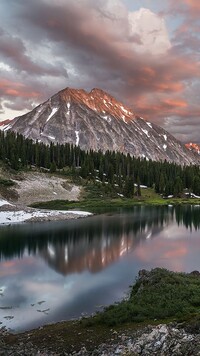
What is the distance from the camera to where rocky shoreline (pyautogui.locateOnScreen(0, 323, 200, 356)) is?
16.6m

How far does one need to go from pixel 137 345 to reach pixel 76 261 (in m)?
33.1

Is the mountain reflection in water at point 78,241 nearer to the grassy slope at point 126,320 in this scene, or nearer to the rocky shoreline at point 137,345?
the grassy slope at point 126,320

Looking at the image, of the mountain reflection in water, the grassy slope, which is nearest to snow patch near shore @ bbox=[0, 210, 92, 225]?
the mountain reflection in water

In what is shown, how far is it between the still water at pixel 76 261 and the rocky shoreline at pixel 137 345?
614 cm

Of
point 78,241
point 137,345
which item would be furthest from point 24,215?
point 137,345

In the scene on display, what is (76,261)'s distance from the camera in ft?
165

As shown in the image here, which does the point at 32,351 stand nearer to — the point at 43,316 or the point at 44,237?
the point at 43,316

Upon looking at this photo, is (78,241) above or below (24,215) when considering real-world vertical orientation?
below

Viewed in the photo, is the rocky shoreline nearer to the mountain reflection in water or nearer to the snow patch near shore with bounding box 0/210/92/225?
the mountain reflection in water

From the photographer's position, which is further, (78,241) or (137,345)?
(78,241)

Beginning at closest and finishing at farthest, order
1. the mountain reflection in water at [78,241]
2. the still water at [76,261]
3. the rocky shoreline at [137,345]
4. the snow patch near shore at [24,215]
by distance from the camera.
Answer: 1. the rocky shoreline at [137,345]
2. the still water at [76,261]
3. the mountain reflection in water at [78,241]
4. the snow patch near shore at [24,215]

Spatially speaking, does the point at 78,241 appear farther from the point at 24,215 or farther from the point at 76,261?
the point at 24,215

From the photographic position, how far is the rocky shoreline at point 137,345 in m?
16.6

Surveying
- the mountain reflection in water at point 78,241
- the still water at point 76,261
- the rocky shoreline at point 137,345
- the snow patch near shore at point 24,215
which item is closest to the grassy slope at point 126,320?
the rocky shoreline at point 137,345
